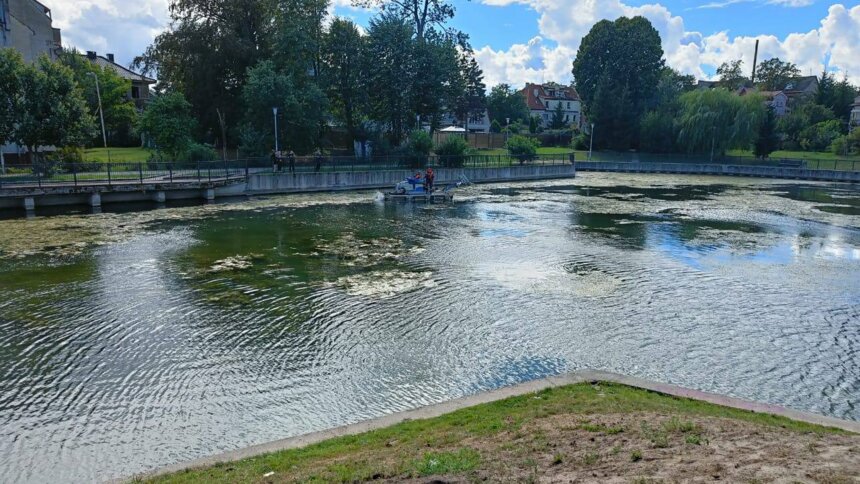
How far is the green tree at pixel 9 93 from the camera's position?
33750mm

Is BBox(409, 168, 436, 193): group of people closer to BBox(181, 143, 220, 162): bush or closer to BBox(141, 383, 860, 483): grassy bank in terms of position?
BBox(181, 143, 220, 162): bush

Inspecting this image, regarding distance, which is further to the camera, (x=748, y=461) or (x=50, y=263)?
(x=50, y=263)

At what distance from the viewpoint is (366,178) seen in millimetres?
43750

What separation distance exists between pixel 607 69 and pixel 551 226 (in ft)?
200

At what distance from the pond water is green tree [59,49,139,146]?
1721 inches

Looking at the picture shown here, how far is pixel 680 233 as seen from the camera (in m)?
25.1

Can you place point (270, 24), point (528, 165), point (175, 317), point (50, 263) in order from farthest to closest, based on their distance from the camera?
point (528, 165) → point (270, 24) → point (50, 263) → point (175, 317)

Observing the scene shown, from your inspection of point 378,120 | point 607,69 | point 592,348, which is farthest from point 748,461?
point 607,69

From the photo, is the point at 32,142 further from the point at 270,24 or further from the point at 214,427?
the point at 214,427

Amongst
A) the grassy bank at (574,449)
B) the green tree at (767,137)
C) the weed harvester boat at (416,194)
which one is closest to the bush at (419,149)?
the weed harvester boat at (416,194)

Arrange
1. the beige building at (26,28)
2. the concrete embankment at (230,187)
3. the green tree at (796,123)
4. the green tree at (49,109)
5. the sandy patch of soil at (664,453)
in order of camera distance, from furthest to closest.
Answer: the green tree at (796,123)
the beige building at (26,28)
the green tree at (49,109)
the concrete embankment at (230,187)
the sandy patch of soil at (664,453)

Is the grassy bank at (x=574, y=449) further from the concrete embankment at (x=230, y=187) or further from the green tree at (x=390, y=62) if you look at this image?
the green tree at (x=390, y=62)

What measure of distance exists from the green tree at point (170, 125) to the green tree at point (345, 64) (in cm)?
1208

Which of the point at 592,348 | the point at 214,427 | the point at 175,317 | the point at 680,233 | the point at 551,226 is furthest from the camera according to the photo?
the point at 551,226
